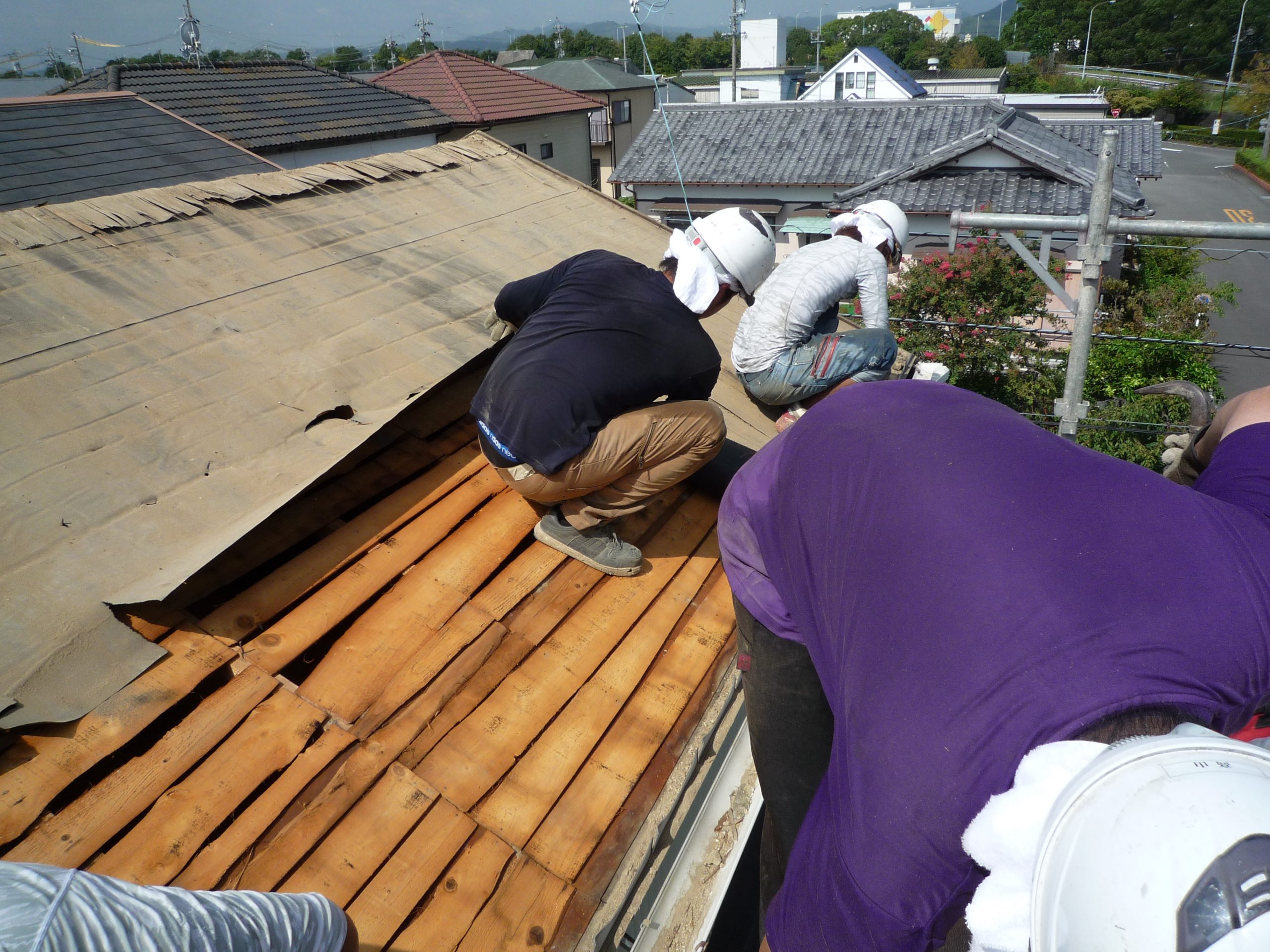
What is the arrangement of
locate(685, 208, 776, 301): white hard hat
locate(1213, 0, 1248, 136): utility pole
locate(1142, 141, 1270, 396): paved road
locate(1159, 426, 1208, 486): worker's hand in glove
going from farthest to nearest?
locate(1213, 0, 1248, 136): utility pole
locate(1142, 141, 1270, 396): paved road
locate(685, 208, 776, 301): white hard hat
locate(1159, 426, 1208, 486): worker's hand in glove

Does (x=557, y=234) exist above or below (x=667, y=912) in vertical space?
above

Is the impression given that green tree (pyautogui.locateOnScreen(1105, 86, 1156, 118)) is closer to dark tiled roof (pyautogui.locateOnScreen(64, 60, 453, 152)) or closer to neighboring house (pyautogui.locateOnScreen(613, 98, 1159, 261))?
neighboring house (pyautogui.locateOnScreen(613, 98, 1159, 261))

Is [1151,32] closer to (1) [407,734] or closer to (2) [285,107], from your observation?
(2) [285,107]

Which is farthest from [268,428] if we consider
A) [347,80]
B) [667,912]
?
[347,80]

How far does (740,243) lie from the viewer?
2.86 m

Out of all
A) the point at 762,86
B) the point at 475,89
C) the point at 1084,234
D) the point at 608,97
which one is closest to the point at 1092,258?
the point at 1084,234

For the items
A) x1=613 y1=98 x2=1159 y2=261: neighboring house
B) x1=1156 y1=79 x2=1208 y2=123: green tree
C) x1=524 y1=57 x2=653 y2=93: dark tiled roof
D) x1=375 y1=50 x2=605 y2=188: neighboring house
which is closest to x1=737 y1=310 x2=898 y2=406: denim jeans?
x1=613 y1=98 x2=1159 y2=261: neighboring house

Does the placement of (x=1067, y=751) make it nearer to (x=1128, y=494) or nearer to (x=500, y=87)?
(x=1128, y=494)

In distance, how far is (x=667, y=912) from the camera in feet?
6.71

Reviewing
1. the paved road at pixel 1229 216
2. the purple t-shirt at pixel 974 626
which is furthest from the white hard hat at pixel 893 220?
the paved road at pixel 1229 216

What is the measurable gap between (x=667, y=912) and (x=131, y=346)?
2.41 m

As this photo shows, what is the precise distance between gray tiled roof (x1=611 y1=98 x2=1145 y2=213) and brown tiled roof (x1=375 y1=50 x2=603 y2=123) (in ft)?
11.6

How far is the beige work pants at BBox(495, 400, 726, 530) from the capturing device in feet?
8.58

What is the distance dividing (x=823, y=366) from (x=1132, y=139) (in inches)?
829
